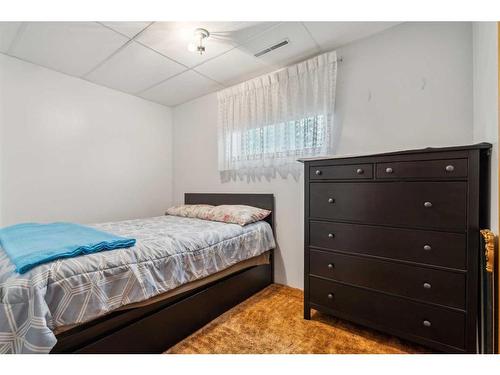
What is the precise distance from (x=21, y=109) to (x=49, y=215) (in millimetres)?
1059

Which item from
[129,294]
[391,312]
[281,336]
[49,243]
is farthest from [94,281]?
[391,312]

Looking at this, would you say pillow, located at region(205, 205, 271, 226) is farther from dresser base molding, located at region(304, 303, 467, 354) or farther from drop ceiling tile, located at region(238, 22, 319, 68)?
drop ceiling tile, located at region(238, 22, 319, 68)

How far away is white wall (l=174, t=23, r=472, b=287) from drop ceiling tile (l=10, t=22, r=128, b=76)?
1.95 metres

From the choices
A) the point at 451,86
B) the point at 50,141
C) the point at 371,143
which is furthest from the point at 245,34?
the point at 50,141

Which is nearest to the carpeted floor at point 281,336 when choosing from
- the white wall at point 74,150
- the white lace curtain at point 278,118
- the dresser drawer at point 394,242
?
the dresser drawer at point 394,242

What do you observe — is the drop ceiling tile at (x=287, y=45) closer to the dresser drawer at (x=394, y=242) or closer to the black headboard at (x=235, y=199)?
the black headboard at (x=235, y=199)

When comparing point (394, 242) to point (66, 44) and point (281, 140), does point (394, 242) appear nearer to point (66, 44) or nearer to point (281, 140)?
point (281, 140)

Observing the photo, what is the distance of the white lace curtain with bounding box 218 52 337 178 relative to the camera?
2125 mm

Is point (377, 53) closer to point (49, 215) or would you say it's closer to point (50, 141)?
point (50, 141)

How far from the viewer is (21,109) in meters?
2.22

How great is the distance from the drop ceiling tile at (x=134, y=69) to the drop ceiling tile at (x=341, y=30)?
1.37 m

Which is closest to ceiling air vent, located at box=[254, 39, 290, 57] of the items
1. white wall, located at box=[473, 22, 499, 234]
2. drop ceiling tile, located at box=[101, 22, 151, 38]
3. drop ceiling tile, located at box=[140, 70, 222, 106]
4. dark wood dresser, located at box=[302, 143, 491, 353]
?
drop ceiling tile, located at box=[140, 70, 222, 106]

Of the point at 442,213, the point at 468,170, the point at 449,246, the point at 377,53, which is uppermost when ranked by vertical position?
the point at 377,53

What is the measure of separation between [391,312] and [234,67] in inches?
98.0
